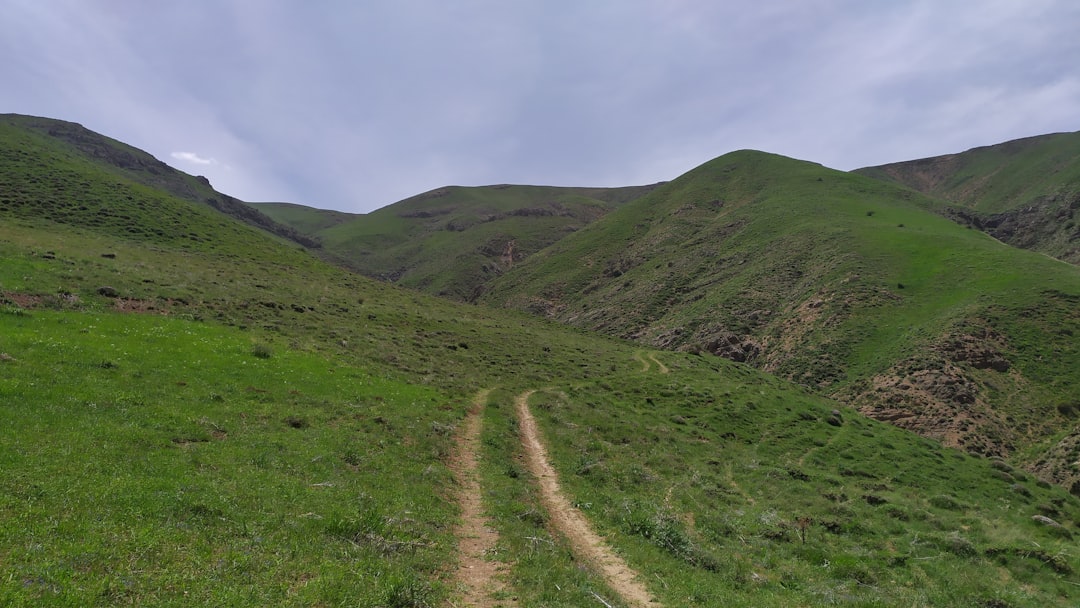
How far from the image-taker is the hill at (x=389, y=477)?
31.3ft

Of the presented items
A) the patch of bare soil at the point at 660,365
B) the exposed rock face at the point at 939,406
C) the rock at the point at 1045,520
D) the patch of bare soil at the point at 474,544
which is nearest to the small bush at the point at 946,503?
the rock at the point at 1045,520

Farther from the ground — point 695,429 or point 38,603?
point 38,603

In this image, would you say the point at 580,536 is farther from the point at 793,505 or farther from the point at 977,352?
the point at 977,352

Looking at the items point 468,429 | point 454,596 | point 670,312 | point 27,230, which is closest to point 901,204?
point 670,312

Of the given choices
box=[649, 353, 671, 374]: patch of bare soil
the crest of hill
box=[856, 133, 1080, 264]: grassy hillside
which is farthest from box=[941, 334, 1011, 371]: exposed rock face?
the crest of hill

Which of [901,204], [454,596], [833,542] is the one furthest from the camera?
[901,204]

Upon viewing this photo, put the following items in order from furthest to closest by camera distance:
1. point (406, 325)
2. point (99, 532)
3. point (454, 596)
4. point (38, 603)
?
point (406, 325), point (454, 596), point (99, 532), point (38, 603)

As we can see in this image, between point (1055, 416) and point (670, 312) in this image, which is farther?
point (670, 312)

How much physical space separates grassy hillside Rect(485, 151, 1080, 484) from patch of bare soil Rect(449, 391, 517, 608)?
41.0 meters

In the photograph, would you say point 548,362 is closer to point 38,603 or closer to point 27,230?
point 38,603

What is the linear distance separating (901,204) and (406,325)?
126986 millimetres

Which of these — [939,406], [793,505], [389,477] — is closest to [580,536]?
[389,477]

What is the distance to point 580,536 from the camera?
15805 millimetres

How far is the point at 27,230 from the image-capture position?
4991 centimetres
